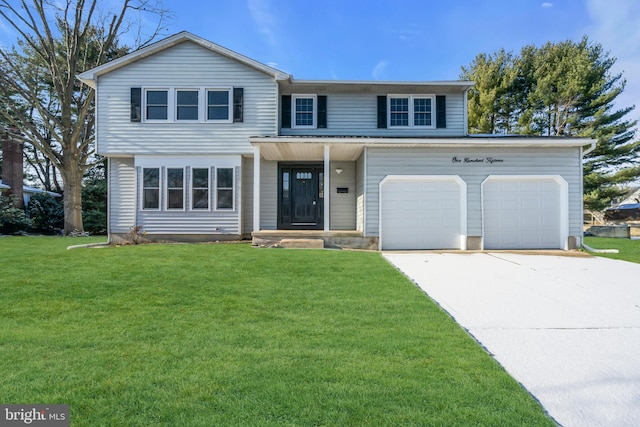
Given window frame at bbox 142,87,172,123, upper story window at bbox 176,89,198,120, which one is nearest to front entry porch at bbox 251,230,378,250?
upper story window at bbox 176,89,198,120

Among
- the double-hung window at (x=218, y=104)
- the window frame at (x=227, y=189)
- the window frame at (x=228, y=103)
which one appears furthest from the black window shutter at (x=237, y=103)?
the window frame at (x=227, y=189)

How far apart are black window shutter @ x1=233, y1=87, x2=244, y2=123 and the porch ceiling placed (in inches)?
60.9

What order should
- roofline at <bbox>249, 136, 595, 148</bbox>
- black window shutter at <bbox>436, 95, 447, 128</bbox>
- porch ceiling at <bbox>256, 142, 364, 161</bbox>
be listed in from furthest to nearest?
black window shutter at <bbox>436, 95, 447, 128</bbox> < porch ceiling at <bbox>256, 142, 364, 161</bbox> < roofline at <bbox>249, 136, 595, 148</bbox>

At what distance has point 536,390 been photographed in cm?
263

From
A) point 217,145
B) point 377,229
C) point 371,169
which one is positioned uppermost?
point 217,145

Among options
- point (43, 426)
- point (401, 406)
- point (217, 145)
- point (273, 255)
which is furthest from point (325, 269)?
point (217, 145)

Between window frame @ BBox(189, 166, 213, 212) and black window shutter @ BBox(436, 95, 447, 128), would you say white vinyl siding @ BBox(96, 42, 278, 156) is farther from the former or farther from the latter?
black window shutter @ BBox(436, 95, 447, 128)

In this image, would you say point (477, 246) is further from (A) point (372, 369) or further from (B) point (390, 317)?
(A) point (372, 369)

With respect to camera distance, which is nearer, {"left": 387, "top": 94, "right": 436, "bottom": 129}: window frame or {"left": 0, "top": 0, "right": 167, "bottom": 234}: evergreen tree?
{"left": 387, "top": 94, "right": 436, "bottom": 129}: window frame

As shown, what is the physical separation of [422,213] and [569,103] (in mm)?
21222

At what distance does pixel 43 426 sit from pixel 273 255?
6.59 m

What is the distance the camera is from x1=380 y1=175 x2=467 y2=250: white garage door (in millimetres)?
10992

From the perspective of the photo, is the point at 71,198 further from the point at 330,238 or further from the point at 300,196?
the point at 330,238

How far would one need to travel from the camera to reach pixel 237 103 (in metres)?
12.6
